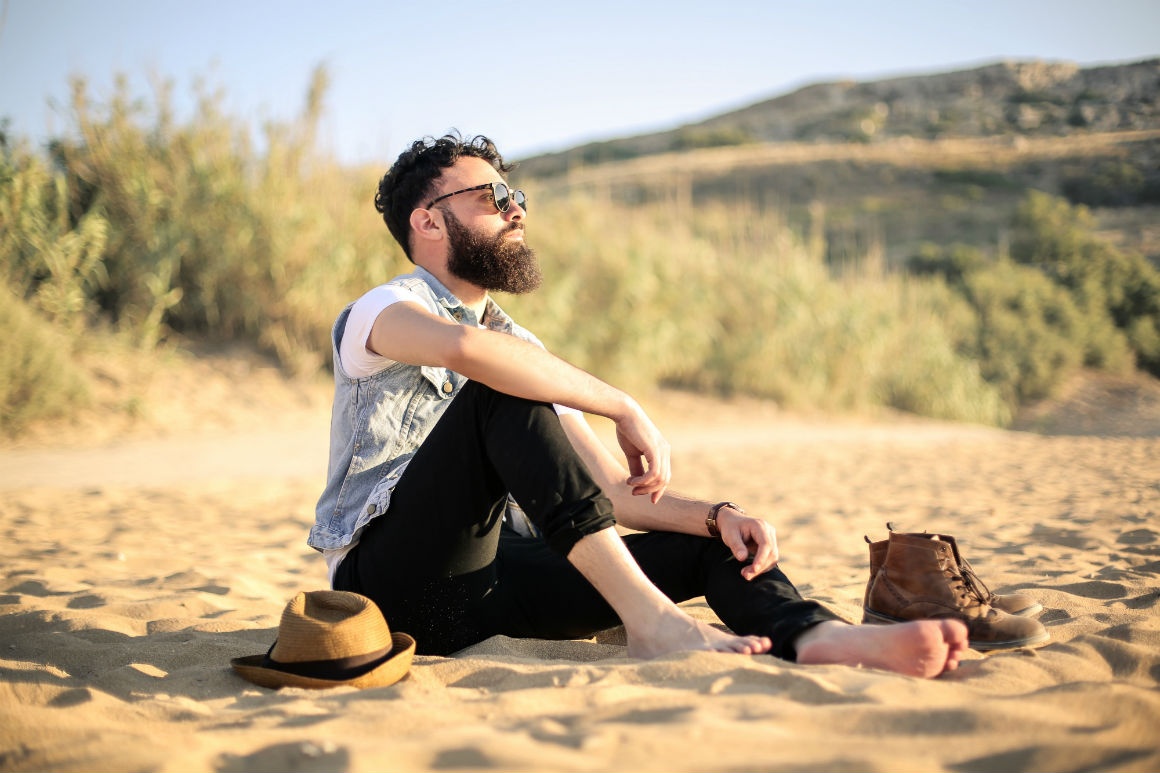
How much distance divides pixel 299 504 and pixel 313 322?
3.56 meters

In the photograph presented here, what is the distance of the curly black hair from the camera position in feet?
8.54

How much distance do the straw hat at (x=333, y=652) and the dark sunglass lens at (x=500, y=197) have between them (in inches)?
48.5

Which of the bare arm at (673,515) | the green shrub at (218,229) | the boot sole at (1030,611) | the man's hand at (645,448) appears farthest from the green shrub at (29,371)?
the boot sole at (1030,611)

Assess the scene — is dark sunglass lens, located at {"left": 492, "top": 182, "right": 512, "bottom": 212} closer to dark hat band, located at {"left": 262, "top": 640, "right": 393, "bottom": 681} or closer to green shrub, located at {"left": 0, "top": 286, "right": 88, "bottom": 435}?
dark hat band, located at {"left": 262, "top": 640, "right": 393, "bottom": 681}

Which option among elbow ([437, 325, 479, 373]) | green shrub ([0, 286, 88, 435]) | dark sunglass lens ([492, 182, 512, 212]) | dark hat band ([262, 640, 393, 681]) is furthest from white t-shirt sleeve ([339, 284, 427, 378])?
green shrub ([0, 286, 88, 435])

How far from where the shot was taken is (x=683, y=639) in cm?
198

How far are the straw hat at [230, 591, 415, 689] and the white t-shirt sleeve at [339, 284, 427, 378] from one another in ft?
1.91

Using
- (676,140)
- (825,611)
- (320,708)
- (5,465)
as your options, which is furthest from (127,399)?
(676,140)

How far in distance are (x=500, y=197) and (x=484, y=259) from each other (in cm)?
23

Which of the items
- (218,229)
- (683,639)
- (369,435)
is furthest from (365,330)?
(218,229)

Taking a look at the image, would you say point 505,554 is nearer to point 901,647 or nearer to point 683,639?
point 683,639

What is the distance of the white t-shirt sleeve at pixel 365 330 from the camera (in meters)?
2.13

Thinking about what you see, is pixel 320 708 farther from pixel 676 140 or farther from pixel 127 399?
pixel 676 140

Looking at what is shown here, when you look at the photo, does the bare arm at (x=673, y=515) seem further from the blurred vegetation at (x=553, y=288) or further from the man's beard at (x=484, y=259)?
the blurred vegetation at (x=553, y=288)
